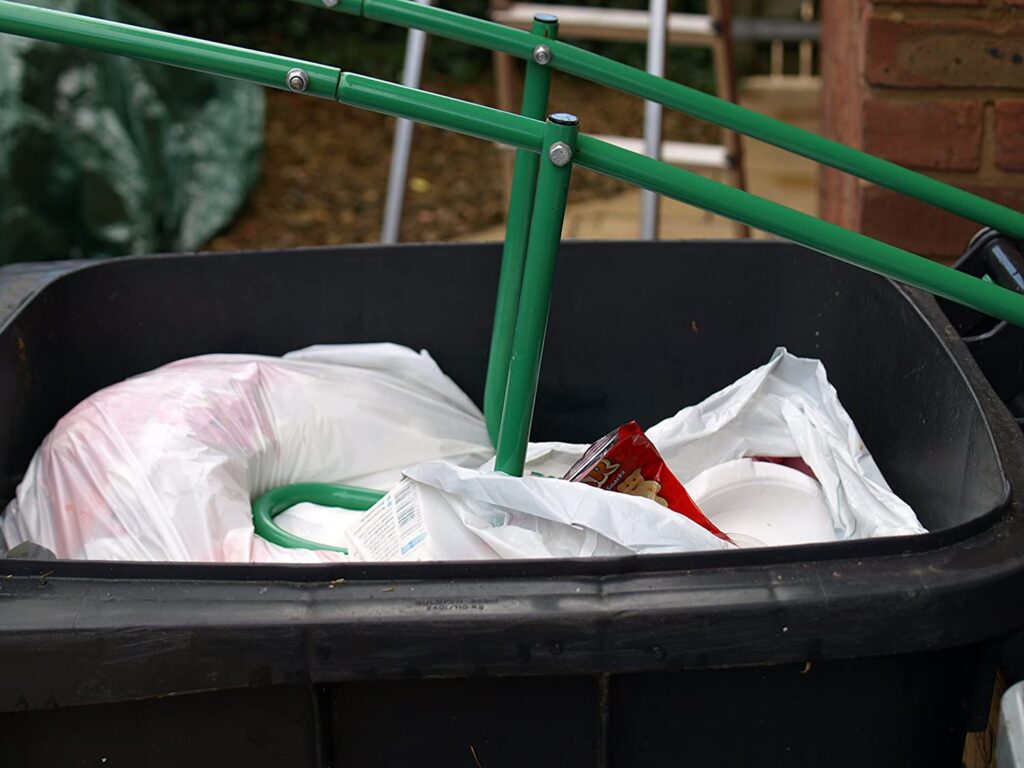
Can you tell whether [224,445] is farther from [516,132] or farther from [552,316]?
[516,132]

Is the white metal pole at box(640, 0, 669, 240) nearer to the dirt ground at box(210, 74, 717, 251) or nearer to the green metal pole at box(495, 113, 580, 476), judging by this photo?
the dirt ground at box(210, 74, 717, 251)

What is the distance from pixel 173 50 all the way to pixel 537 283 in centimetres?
42

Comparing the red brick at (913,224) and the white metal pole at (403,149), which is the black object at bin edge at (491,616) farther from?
the white metal pole at (403,149)

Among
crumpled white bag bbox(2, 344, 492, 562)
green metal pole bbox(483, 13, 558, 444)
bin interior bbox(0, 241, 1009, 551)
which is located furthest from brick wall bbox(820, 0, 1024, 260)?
crumpled white bag bbox(2, 344, 492, 562)

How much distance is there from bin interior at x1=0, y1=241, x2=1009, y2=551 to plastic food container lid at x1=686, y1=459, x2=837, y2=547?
179 mm

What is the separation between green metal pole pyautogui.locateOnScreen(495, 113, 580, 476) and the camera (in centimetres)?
119

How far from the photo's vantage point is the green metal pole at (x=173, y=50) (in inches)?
46.9

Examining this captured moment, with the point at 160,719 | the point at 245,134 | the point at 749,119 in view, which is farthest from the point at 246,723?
the point at 245,134

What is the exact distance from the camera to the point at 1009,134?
6.98 ft

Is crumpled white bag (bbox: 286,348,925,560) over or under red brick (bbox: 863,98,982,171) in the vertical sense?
under

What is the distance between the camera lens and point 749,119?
60.1 inches

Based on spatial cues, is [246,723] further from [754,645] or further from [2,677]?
[754,645]

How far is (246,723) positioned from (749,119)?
915mm

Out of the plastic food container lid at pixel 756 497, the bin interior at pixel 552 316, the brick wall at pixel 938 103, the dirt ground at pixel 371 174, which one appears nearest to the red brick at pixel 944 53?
the brick wall at pixel 938 103
